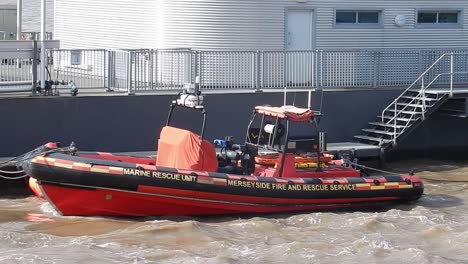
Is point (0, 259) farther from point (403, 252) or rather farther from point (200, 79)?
point (200, 79)

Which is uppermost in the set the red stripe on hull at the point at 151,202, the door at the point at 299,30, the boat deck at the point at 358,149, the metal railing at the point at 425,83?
the door at the point at 299,30

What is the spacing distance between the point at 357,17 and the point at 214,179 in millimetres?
9442

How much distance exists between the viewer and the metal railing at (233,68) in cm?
2023

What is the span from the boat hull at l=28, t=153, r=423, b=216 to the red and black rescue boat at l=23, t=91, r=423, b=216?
2cm

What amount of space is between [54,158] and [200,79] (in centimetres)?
568

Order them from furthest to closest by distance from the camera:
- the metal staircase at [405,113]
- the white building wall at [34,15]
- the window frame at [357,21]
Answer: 1. the white building wall at [34,15]
2. the window frame at [357,21]
3. the metal staircase at [405,113]

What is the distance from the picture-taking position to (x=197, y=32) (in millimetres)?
22781

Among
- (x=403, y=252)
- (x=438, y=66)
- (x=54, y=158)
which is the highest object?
(x=438, y=66)

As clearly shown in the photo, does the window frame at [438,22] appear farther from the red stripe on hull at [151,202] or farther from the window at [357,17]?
the red stripe on hull at [151,202]

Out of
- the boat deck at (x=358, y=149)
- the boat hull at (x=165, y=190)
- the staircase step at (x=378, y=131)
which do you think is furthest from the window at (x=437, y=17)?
the boat hull at (x=165, y=190)

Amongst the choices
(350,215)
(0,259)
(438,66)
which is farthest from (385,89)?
(0,259)

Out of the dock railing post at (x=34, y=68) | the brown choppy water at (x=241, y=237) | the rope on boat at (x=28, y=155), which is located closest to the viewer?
the brown choppy water at (x=241, y=237)

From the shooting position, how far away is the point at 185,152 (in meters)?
16.8

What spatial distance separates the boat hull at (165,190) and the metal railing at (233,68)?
14.4 ft
